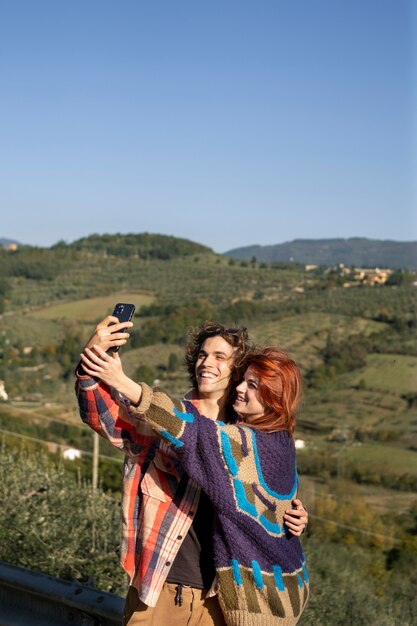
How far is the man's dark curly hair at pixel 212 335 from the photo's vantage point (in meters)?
2.64

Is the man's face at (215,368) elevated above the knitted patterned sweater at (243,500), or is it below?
above

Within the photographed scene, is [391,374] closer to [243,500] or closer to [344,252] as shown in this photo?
[344,252]

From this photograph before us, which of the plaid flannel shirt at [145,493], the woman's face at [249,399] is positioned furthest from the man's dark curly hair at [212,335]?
the plaid flannel shirt at [145,493]

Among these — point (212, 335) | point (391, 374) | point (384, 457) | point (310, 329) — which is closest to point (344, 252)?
point (310, 329)

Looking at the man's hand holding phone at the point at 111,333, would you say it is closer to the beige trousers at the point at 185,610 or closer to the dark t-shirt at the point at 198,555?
the dark t-shirt at the point at 198,555

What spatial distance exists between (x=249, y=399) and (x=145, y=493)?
0.38 m

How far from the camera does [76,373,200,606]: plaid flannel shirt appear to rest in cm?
243

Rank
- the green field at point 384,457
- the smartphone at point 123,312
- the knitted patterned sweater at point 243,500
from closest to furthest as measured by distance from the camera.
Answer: the knitted patterned sweater at point 243,500 → the smartphone at point 123,312 → the green field at point 384,457

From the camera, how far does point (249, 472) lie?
233 centimetres

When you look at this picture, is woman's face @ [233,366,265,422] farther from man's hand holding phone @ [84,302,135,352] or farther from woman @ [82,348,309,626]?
man's hand holding phone @ [84,302,135,352]

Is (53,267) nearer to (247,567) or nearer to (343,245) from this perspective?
(343,245)

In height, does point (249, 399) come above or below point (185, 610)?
above

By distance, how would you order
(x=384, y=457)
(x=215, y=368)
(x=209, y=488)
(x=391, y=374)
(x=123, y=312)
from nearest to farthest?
(x=209, y=488), (x=123, y=312), (x=215, y=368), (x=384, y=457), (x=391, y=374)

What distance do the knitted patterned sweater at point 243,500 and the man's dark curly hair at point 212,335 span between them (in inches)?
11.9
